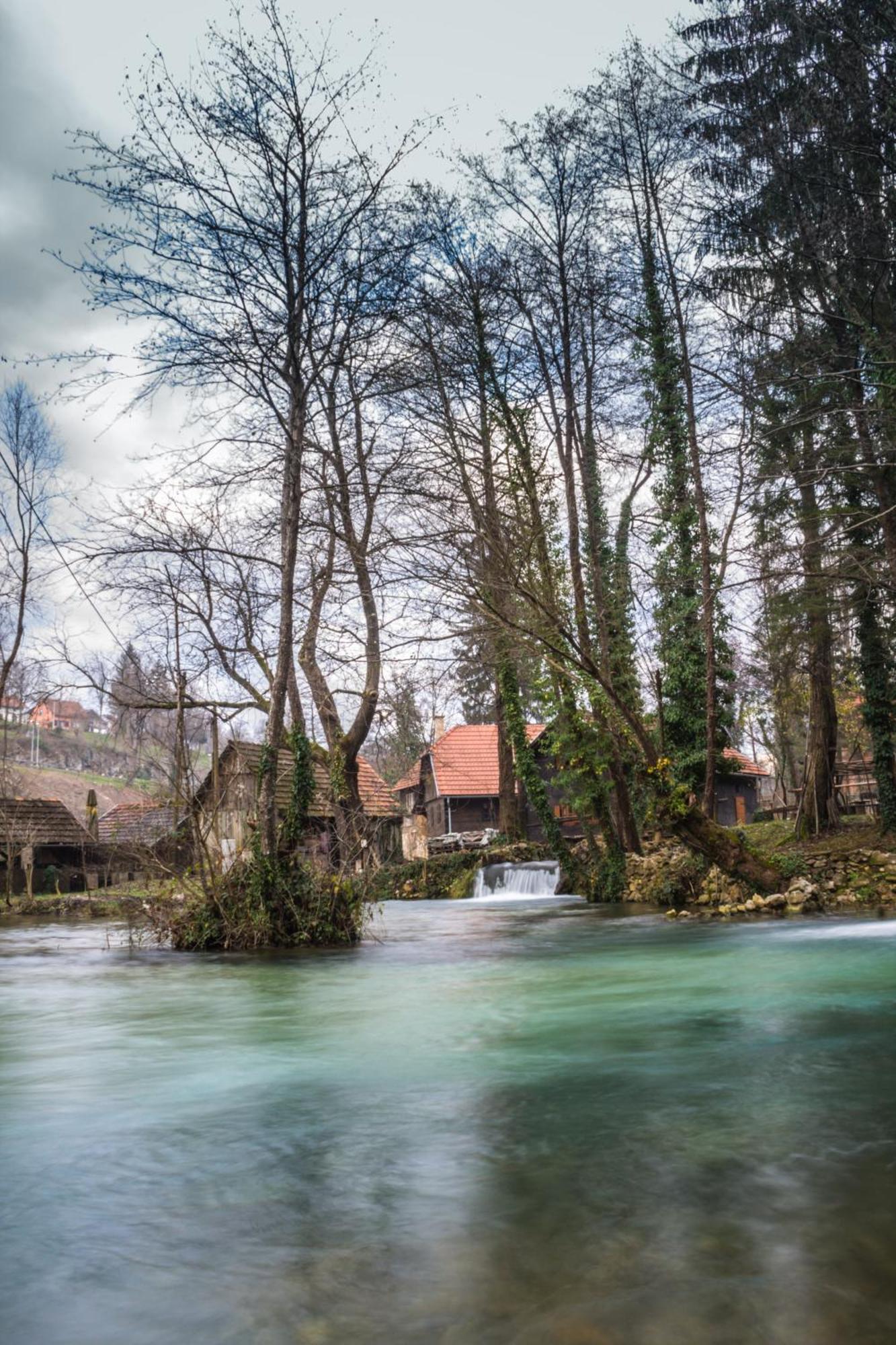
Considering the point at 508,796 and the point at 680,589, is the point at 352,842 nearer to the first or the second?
the point at 680,589

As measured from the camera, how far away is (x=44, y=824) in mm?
35406

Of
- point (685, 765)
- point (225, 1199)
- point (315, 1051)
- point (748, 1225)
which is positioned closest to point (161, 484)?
point (315, 1051)

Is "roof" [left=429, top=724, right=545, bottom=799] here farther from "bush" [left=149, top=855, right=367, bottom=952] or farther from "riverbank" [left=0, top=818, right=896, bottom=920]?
"bush" [left=149, top=855, right=367, bottom=952]

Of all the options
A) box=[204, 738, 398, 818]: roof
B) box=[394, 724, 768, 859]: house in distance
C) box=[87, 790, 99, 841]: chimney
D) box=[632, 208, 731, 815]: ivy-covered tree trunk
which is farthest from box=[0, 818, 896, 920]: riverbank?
box=[394, 724, 768, 859]: house in distance

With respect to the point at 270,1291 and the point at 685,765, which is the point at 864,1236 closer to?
the point at 270,1291

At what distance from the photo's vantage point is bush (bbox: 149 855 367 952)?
11.6 metres

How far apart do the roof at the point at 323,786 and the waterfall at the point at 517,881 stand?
3.59 metres

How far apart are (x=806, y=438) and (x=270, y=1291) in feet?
53.2

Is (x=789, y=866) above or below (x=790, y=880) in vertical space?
above

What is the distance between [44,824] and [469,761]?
741 inches

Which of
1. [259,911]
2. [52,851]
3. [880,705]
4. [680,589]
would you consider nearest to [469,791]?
[52,851]

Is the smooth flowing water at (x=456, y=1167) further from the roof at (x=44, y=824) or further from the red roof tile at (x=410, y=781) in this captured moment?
the red roof tile at (x=410, y=781)

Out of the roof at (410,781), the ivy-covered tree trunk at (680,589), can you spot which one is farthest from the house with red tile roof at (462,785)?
the ivy-covered tree trunk at (680,589)

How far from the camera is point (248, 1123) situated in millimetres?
4918
